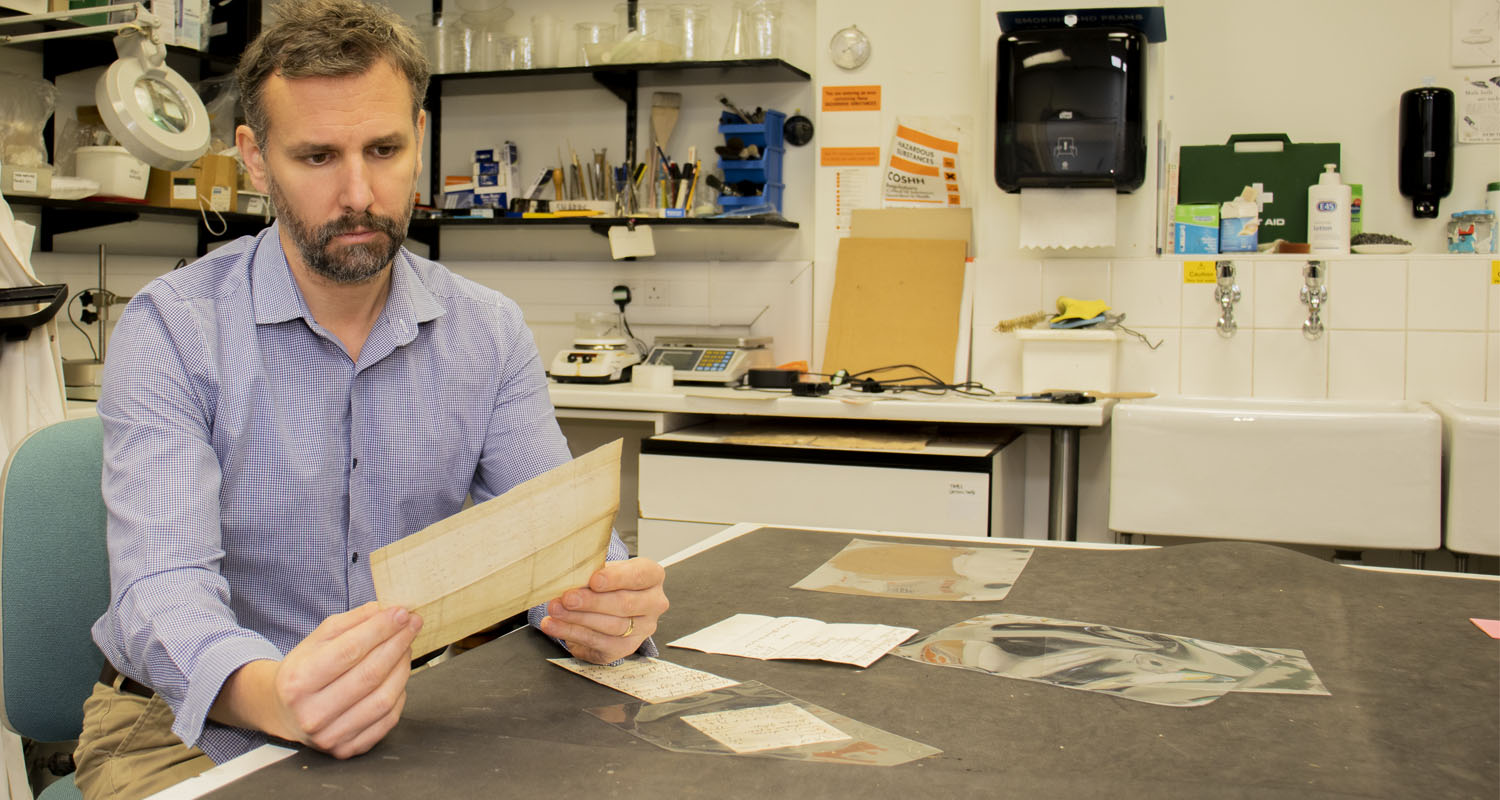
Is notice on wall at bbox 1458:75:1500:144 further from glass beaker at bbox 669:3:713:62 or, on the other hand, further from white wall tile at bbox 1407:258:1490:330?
glass beaker at bbox 669:3:713:62

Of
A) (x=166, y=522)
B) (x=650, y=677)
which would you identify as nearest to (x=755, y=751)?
(x=650, y=677)

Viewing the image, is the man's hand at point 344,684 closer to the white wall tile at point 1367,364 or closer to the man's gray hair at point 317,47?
the man's gray hair at point 317,47

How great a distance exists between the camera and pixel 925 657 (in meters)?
1.14

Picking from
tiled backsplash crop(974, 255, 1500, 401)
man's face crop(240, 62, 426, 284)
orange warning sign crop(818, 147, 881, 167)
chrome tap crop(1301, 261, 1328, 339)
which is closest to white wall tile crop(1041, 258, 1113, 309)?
tiled backsplash crop(974, 255, 1500, 401)

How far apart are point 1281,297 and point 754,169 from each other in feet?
4.67

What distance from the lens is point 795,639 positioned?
1.19 m

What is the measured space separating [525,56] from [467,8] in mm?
373

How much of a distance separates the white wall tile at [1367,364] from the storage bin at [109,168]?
2.96 meters

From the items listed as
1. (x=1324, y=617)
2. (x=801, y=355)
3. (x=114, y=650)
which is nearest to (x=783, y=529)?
(x=1324, y=617)

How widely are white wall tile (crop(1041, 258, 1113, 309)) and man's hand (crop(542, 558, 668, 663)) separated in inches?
86.9

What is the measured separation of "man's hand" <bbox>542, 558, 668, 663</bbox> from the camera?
108 cm

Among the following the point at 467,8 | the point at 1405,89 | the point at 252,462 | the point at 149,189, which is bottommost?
the point at 252,462

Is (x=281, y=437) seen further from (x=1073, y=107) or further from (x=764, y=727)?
(x=1073, y=107)

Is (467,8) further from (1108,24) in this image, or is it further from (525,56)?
(1108,24)
